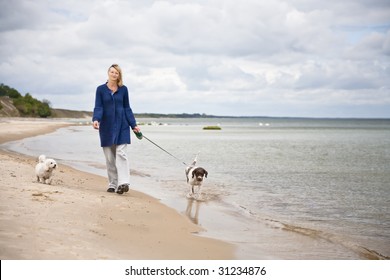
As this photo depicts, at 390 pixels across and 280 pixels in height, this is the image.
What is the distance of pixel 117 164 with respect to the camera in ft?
27.4

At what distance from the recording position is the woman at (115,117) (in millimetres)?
8078

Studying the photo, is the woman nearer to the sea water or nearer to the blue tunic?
the blue tunic

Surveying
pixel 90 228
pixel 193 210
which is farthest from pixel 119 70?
pixel 90 228

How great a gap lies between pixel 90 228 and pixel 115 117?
2.97 meters

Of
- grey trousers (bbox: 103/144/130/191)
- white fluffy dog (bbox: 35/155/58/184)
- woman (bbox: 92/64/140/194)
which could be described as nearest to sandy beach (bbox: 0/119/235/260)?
grey trousers (bbox: 103/144/130/191)

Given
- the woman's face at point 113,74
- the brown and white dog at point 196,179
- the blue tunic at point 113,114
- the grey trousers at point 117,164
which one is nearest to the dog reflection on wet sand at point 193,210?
the brown and white dog at point 196,179

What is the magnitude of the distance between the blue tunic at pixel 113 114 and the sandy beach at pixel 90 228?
44.0 inches

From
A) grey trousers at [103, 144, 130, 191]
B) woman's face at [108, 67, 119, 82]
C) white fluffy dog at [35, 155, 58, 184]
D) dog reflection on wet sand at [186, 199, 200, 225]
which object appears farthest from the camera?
white fluffy dog at [35, 155, 58, 184]

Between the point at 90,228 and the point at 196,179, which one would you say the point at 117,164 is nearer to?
the point at 196,179

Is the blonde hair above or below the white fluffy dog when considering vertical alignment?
above

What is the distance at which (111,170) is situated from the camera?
8.75 m

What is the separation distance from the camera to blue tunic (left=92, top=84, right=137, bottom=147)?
8109 mm
